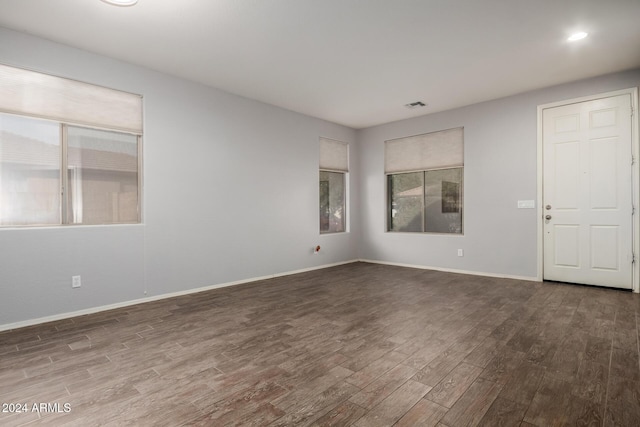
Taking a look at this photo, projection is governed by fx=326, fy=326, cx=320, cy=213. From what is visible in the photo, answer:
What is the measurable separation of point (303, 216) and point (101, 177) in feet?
10.6

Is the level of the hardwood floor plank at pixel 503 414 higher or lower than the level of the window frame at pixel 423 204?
lower

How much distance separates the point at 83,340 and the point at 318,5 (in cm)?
359

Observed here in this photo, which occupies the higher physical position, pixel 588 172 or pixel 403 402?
pixel 588 172

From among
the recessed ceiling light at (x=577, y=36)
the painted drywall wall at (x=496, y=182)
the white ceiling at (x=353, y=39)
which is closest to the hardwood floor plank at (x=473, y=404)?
the white ceiling at (x=353, y=39)

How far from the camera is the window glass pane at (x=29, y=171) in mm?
3189

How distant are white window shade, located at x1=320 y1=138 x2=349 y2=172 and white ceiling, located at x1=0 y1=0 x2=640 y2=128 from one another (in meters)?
1.72

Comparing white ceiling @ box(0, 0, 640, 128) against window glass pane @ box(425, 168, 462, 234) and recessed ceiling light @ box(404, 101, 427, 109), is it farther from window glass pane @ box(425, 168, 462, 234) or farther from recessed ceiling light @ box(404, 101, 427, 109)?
window glass pane @ box(425, 168, 462, 234)

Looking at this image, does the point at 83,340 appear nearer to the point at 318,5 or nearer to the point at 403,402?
the point at 403,402

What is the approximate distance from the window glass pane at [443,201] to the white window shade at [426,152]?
179mm

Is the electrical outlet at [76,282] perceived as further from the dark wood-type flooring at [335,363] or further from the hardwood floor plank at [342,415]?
the hardwood floor plank at [342,415]

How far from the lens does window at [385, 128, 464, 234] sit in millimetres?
5945

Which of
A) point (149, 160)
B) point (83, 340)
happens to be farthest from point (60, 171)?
point (83, 340)

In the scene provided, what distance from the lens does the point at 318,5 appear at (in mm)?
2861

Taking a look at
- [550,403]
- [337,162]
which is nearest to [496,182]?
[337,162]
